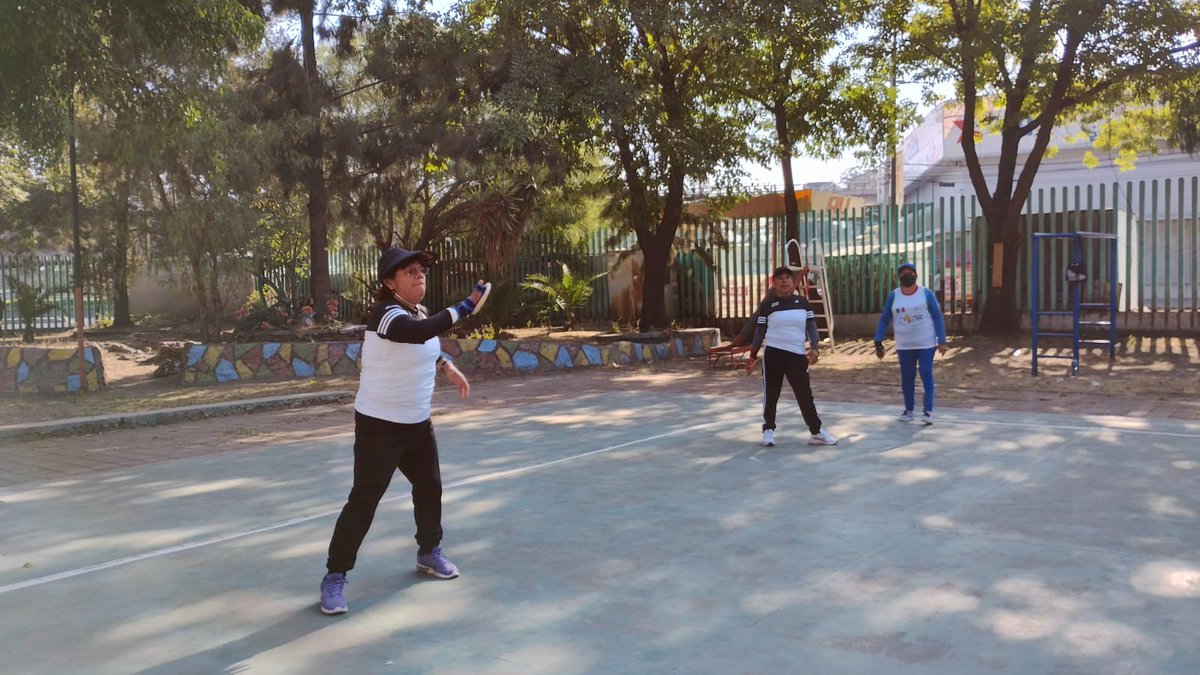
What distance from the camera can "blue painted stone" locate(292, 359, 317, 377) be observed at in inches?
623

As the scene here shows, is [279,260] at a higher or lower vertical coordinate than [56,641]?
higher

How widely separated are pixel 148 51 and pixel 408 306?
9.73m

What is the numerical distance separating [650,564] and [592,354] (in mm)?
12035

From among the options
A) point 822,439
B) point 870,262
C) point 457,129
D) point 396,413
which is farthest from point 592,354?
point 396,413

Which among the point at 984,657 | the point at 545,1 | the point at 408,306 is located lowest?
the point at 984,657

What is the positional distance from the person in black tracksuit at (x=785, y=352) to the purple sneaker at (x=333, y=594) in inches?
199

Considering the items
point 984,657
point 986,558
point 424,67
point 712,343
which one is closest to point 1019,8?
point 712,343

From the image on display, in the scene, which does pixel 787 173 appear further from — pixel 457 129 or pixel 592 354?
pixel 457 129

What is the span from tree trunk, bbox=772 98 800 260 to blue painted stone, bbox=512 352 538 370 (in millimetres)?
5826

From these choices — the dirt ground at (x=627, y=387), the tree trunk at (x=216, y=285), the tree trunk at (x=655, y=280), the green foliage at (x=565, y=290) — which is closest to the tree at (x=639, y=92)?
the tree trunk at (x=655, y=280)

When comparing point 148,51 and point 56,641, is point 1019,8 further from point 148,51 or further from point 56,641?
point 56,641

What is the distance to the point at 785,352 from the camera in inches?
364

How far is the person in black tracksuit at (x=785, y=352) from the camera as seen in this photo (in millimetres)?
9102

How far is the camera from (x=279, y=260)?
2023 centimetres
